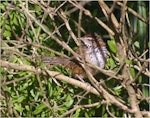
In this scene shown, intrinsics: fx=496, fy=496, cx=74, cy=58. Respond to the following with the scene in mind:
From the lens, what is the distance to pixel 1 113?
3477 mm

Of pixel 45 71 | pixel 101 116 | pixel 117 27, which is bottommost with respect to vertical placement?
pixel 101 116

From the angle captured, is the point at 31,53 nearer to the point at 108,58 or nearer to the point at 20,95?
the point at 20,95

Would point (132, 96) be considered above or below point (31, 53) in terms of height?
A: below

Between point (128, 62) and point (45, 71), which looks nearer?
point (45, 71)

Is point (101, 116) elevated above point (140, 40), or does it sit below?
below

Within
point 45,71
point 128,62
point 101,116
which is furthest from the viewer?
point 101,116

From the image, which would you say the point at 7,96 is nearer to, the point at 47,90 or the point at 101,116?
the point at 47,90

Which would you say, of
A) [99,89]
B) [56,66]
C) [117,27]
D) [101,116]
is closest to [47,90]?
[56,66]

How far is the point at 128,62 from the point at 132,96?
57 centimetres

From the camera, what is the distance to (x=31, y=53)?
3.36 metres

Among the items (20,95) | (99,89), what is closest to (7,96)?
(20,95)

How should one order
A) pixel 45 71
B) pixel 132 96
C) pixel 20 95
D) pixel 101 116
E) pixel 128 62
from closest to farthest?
pixel 132 96
pixel 45 71
pixel 128 62
pixel 20 95
pixel 101 116

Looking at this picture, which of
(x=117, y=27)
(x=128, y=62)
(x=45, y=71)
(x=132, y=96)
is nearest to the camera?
(x=117, y=27)

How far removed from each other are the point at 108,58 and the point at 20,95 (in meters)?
0.72
